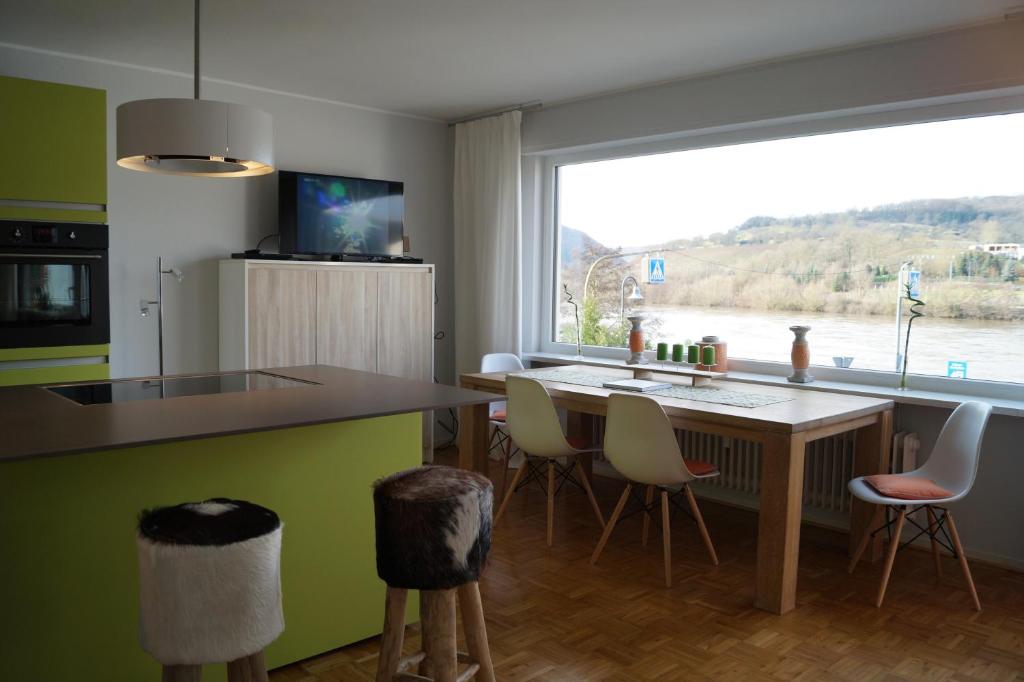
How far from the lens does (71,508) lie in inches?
93.2

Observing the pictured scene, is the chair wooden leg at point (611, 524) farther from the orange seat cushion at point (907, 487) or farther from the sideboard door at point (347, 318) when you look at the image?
the sideboard door at point (347, 318)

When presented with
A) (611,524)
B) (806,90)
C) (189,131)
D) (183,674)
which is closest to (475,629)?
(183,674)

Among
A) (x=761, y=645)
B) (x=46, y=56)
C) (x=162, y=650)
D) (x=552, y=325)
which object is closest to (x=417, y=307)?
(x=552, y=325)

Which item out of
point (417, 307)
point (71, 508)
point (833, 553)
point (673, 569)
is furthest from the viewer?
point (417, 307)

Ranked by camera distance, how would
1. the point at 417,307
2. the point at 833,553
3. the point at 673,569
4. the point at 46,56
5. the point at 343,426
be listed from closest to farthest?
the point at 343,426 → the point at 673,569 → the point at 833,553 → the point at 46,56 → the point at 417,307

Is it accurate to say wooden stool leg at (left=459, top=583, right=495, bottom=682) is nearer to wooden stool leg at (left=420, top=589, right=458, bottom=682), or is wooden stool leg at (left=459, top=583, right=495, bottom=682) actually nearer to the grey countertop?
wooden stool leg at (left=420, top=589, right=458, bottom=682)

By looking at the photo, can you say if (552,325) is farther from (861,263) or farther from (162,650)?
(162,650)

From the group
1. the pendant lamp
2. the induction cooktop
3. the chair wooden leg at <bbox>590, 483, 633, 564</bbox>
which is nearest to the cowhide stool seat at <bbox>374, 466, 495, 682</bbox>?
the induction cooktop

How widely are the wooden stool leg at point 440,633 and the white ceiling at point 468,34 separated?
263 centimetres

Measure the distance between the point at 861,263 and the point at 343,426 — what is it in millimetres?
3065

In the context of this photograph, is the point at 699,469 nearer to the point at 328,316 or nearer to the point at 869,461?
the point at 869,461

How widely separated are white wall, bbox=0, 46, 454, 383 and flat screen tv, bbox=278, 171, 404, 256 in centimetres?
17

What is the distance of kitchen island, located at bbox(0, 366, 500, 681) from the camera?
2287mm

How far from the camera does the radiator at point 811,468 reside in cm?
443
